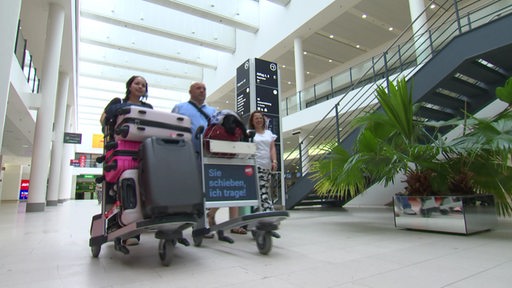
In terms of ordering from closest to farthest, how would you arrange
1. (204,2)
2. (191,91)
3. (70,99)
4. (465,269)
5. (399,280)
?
(399,280) < (465,269) < (191,91) < (204,2) < (70,99)

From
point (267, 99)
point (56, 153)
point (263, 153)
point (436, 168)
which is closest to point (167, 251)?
point (263, 153)

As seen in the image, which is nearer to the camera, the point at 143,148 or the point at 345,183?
the point at 143,148

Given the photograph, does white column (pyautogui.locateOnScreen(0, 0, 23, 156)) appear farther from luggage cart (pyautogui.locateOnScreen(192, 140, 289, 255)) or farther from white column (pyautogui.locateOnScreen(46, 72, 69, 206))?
white column (pyautogui.locateOnScreen(46, 72, 69, 206))

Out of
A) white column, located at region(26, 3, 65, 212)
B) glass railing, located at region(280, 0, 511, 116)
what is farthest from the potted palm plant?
white column, located at region(26, 3, 65, 212)

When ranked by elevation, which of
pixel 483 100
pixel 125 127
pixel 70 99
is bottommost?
pixel 125 127

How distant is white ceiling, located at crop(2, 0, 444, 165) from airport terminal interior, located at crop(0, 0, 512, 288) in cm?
8

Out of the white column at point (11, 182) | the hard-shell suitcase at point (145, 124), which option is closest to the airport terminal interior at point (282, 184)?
the hard-shell suitcase at point (145, 124)

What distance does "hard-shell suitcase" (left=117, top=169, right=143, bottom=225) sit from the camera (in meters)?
1.65

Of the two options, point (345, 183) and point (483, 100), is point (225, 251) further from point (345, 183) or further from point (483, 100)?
point (483, 100)

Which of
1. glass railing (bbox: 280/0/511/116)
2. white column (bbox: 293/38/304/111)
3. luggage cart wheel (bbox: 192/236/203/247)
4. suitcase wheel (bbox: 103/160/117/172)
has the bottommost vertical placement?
luggage cart wheel (bbox: 192/236/203/247)

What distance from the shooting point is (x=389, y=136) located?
3297mm

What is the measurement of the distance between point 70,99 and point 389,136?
16510 millimetres

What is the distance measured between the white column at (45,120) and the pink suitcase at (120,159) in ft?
24.6

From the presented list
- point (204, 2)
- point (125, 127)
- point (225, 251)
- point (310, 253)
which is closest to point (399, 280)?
point (310, 253)
